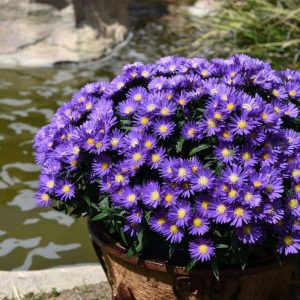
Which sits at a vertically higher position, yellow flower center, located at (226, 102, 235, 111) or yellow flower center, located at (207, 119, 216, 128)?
yellow flower center, located at (226, 102, 235, 111)

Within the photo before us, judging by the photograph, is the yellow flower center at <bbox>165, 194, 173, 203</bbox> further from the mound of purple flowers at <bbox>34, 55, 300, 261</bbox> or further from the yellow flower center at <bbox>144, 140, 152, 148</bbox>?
the yellow flower center at <bbox>144, 140, 152, 148</bbox>

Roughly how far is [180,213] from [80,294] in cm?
97

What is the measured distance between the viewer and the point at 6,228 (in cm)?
319

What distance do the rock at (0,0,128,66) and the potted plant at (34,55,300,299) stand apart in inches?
148

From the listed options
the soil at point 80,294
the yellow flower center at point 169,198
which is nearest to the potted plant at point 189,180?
the yellow flower center at point 169,198

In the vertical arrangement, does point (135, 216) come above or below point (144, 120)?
below

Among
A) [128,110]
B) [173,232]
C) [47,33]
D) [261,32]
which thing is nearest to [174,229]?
[173,232]

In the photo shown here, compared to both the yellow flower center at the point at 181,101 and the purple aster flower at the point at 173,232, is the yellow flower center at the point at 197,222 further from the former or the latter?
the yellow flower center at the point at 181,101

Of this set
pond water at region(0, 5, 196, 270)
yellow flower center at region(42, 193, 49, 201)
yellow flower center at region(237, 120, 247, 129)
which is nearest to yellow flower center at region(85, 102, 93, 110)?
yellow flower center at region(42, 193, 49, 201)

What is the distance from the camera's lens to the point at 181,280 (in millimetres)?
1840

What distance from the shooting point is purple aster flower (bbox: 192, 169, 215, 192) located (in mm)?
1696

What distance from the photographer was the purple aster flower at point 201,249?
5.55ft

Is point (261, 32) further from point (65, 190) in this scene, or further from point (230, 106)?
point (65, 190)

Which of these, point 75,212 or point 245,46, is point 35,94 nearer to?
point 245,46
